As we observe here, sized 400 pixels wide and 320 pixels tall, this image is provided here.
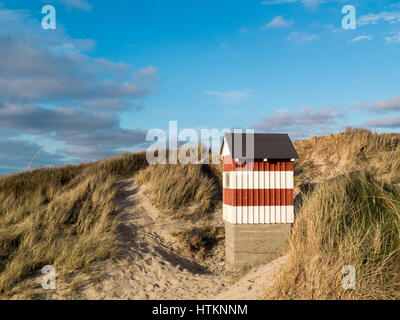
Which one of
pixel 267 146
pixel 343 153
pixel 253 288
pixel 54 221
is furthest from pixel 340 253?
pixel 343 153

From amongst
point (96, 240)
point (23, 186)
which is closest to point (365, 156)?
point (96, 240)

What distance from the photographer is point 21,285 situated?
8398 mm

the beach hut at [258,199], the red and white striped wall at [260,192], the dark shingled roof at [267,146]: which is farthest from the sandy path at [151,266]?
the dark shingled roof at [267,146]

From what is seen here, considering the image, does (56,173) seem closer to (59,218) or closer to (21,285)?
(59,218)

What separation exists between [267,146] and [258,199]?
1.71 metres

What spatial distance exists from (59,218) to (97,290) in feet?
13.3

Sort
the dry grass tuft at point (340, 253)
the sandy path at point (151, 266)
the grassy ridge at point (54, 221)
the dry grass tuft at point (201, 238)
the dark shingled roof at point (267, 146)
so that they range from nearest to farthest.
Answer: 1. the dry grass tuft at point (340, 253)
2. the sandy path at point (151, 266)
3. the grassy ridge at point (54, 221)
4. the dark shingled roof at point (267, 146)
5. the dry grass tuft at point (201, 238)

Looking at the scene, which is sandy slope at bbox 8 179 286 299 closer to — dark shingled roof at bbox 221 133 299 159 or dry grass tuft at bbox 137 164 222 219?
dry grass tuft at bbox 137 164 222 219

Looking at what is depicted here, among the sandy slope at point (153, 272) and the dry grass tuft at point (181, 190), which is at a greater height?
the dry grass tuft at point (181, 190)

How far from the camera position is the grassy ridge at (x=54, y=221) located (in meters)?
9.28

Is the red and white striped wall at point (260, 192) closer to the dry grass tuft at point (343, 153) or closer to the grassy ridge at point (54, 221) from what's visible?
the grassy ridge at point (54, 221)

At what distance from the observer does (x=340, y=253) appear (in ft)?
22.3

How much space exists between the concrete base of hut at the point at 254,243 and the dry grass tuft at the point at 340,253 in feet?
9.95

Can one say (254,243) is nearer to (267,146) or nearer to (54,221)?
(267,146)
